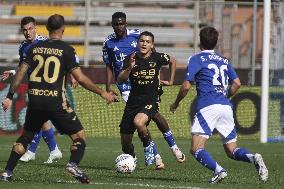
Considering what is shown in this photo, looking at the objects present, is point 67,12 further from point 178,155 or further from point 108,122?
point 178,155

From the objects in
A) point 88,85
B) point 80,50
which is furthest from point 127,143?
point 80,50

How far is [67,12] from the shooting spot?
2983 cm

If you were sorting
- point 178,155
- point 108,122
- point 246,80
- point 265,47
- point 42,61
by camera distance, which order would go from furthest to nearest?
point 246,80
point 108,122
point 265,47
point 178,155
point 42,61

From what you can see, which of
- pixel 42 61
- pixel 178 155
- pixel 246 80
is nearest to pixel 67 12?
pixel 246 80

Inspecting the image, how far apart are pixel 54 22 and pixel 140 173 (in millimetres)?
3146

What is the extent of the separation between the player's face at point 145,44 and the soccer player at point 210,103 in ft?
5.49

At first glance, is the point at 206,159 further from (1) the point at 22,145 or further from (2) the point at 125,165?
(1) the point at 22,145

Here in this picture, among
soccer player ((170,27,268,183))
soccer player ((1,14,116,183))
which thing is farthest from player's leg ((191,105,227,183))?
soccer player ((1,14,116,183))

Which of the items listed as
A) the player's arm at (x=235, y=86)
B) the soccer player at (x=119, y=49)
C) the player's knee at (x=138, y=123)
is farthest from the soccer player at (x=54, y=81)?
the soccer player at (x=119, y=49)

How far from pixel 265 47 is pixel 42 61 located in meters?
10.3

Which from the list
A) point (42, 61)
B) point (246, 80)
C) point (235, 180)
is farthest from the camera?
point (246, 80)

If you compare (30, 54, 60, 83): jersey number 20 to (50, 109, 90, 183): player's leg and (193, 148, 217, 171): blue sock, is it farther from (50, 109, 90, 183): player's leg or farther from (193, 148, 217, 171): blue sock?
(193, 148, 217, 171): blue sock

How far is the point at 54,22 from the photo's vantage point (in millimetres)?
11141

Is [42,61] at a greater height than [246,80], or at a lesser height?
greater
